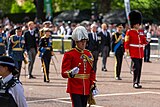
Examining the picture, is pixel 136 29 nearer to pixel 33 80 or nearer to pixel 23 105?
pixel 33 80

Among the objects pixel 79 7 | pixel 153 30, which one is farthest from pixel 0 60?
pixel 79 7

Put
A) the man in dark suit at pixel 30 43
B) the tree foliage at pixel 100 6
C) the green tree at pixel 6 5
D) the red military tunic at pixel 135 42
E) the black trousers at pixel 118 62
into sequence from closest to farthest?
the red military tunic at pixel 135 42, the black trousers at pixel 118 62, the man in dark suit at pixel 30 43, the tree foliage at pixel 100 6, the green tree at pixel 6 5

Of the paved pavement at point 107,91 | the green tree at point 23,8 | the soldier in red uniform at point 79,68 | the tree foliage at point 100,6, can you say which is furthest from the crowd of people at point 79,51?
the green tree at point 23,8

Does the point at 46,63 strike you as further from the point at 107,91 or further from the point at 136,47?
the point at 136,47

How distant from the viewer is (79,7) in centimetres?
6003

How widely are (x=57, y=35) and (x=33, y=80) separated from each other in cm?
1465

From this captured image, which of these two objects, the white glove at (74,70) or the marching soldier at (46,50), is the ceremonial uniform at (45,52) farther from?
the white glove at (74,70)

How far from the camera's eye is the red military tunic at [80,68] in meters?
8.97

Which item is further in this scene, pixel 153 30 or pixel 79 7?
pixel 79 7

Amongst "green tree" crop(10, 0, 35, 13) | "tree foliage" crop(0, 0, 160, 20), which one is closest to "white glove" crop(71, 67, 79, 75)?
"tree foliage" crop(0, 0, 160, 20)

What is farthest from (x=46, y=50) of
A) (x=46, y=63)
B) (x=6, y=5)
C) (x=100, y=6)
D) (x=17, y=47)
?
(x=6, y=5)

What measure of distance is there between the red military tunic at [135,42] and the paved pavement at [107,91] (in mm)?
1010

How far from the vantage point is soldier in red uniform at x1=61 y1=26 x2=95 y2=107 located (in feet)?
29.4

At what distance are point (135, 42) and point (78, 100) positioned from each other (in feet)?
23.0
